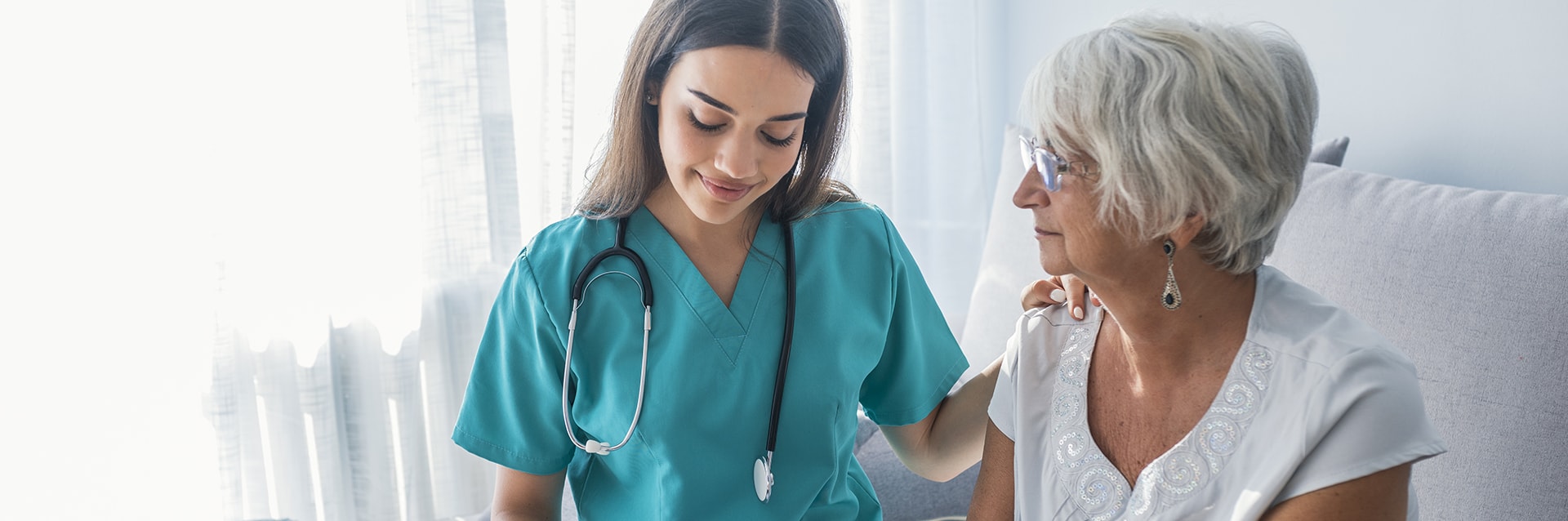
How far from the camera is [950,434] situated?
4.53ft

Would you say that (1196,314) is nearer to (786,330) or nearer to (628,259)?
(786,330)

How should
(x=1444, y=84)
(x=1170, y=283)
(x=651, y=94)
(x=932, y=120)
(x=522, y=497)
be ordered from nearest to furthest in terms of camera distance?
(x=1170, y=283) < (x=651, y=94) < (x=522, y=497) < (x=1444, y=84) < (x=932, y=120)

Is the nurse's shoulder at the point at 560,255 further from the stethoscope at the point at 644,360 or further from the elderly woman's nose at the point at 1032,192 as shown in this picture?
the elderly woman's nose at the point at 1032,192

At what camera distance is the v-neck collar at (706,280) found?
1.24 metres

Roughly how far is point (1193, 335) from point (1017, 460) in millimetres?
235

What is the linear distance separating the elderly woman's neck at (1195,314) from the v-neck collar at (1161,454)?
22mm

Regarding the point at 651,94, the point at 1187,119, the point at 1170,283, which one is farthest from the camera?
the point at 651,94

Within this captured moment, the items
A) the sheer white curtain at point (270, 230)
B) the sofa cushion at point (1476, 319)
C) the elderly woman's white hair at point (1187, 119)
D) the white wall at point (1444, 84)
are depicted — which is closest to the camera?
the elderly woman's white hair at point (1187, 119)

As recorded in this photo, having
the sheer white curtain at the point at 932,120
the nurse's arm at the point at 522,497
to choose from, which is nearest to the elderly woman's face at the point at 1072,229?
the nurse's arm at the point at 522,497

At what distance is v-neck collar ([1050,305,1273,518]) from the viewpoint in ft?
3.41

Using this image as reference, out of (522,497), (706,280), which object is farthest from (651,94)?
(522,497)

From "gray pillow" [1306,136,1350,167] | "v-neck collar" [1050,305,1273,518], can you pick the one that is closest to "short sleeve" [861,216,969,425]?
"v-neck collar" [1050,305,1273,518]

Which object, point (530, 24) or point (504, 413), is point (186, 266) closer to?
point (530, 24)

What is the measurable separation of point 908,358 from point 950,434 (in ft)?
0.37
